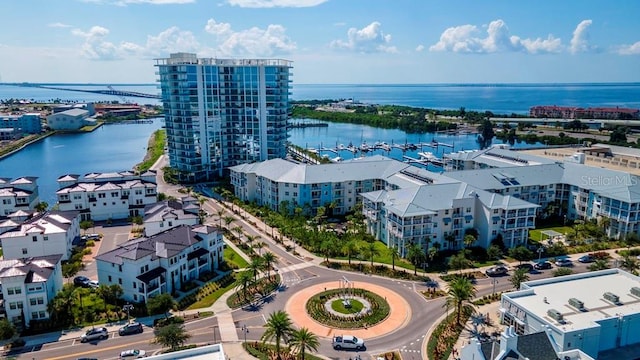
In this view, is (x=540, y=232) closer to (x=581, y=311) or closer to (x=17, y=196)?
(x=581, y=311)

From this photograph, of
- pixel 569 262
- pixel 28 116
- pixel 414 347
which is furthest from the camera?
pixel 28 116

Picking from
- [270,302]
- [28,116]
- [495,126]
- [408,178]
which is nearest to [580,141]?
[495,126]

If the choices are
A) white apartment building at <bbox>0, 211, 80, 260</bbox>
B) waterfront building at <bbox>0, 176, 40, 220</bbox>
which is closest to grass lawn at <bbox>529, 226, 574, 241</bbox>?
white apartment building at <bbox>0, 211, 80, 260</bbox>

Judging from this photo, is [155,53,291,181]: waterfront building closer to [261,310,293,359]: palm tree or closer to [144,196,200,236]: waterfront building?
[144,196,200,236]: waterfront building

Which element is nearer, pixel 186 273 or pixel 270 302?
pixel 270 302

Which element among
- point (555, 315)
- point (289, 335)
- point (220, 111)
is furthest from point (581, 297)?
point (220, 111)

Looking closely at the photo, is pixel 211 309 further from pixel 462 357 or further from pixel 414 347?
pixel 462 357

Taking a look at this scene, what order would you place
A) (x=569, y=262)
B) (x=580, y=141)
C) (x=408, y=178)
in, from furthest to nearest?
(x=580, y=141) < (x=408, y=178) < (x=569, y=262)
